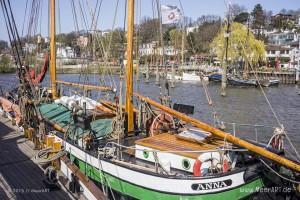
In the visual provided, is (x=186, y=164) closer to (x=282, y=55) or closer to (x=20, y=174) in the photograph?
(x=20, y=174)

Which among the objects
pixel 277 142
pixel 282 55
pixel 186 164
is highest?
pixel 282 55

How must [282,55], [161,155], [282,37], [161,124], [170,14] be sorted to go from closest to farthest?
1. [161,155]
2. [161,124]
3. [170,14]
4. [282,55]
5. [282,37]

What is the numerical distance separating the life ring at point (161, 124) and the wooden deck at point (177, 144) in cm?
96

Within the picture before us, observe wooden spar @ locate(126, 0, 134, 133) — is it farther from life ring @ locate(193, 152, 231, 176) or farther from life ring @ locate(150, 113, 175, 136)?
life ring @ locate(193, 152, 231, 176)

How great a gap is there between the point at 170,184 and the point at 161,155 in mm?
1181

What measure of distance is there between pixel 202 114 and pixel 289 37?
100 meters

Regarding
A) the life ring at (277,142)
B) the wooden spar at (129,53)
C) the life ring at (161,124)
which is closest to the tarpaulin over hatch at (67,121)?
the wooden spar at (129,53)

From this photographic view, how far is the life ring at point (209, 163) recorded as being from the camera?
8148 mm

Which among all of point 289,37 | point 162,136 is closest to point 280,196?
point 162,136

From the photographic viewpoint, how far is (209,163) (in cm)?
846

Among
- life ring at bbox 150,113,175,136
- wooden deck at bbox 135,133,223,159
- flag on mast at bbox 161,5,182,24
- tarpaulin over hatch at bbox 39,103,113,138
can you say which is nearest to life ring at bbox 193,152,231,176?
wooden deck at bbox 135,133,223,159

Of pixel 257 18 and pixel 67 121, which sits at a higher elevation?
pixel 257 18

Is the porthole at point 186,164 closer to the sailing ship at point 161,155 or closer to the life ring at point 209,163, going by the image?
the sailing ship at point 161,155

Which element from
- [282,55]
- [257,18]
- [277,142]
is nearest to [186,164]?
[277,142]
